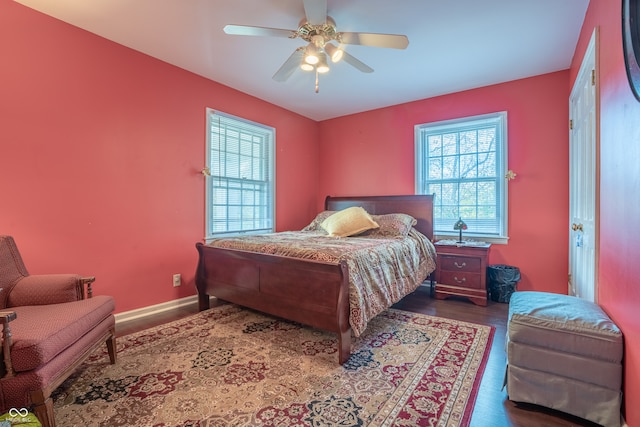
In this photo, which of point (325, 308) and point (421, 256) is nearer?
point (325, 308)

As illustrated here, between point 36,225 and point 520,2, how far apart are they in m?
4.21

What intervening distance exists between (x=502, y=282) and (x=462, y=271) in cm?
45

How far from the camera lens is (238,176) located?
3.97 meters

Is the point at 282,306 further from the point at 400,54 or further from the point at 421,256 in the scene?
the point at 400,54

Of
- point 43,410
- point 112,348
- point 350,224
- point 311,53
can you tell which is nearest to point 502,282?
point 350,224

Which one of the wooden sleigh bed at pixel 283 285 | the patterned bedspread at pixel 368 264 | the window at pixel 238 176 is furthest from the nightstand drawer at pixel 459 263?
the window at pixel 238 176

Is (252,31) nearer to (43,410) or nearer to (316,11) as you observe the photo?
(316,11)

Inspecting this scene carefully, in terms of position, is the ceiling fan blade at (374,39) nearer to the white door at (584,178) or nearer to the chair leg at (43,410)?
the white door at (584,178)

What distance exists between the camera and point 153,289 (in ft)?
10.1

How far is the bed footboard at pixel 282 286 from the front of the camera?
6.82ft

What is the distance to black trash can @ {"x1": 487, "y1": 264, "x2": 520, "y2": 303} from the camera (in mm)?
3357

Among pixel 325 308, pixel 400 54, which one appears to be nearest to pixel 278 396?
pixel 325 308

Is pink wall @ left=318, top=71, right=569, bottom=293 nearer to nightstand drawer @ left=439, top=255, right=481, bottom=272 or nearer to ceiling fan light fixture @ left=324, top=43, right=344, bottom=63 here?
nightstand drawer @ left=439, top=255, right=481, bottom=272

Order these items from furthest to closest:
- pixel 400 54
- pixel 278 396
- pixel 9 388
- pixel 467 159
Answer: pixel 467 159 → pixel 400 54 → pixel 278 396 → pixel 9 388
